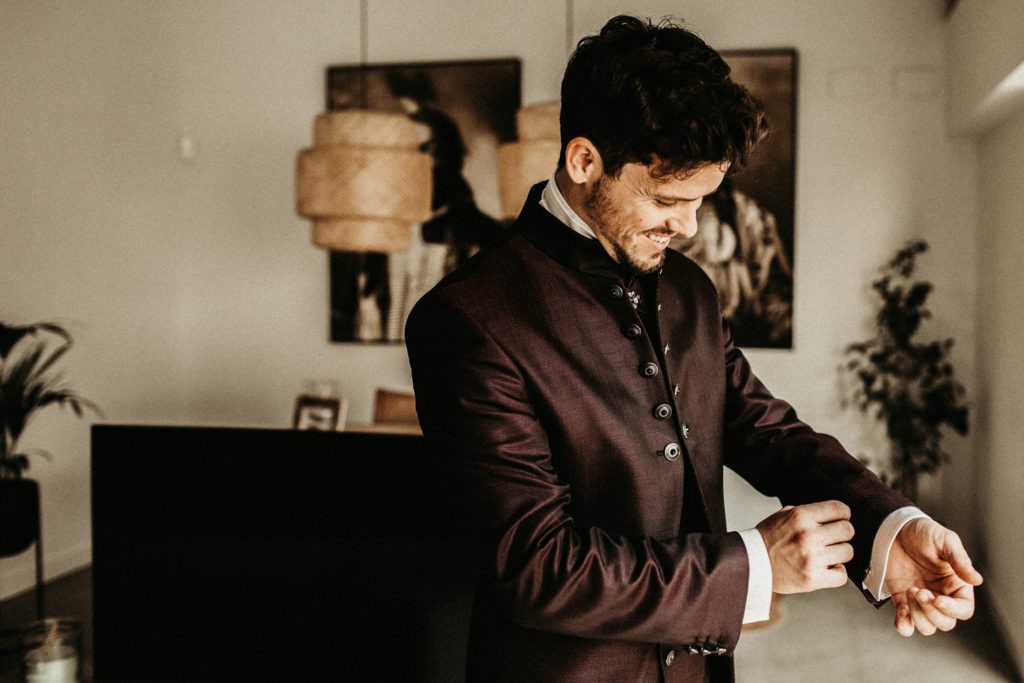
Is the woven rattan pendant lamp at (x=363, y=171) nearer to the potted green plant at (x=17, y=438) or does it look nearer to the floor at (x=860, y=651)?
the potted green plant at (x=17, y=438)

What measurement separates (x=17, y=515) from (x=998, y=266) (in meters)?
4.40

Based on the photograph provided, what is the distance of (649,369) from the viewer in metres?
1.24

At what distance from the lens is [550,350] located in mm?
1219

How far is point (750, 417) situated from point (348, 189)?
2.63m

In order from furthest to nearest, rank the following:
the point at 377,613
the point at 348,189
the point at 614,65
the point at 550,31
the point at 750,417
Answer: the point at 550,31 → the point at 348,189 → the point at 377,613 → the point at 750,417 → the point at 614,65

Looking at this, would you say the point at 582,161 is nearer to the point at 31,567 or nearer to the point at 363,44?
the point at 31,567

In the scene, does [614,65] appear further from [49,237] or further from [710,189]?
[49,237]

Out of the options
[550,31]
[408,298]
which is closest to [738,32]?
[550,31]

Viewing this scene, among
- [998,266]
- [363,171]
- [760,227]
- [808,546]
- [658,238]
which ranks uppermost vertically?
[363,171]

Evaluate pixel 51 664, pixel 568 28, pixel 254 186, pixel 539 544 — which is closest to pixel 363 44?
pixel 254 186

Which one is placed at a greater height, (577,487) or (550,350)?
(550,350)

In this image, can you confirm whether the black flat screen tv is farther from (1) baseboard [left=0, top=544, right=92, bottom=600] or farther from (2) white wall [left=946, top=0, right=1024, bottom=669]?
(1) baseboard [left=0, top=544, right=92, bottom=600]

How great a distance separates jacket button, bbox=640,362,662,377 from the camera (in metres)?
1.24

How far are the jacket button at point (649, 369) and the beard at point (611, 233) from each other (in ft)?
0.43
